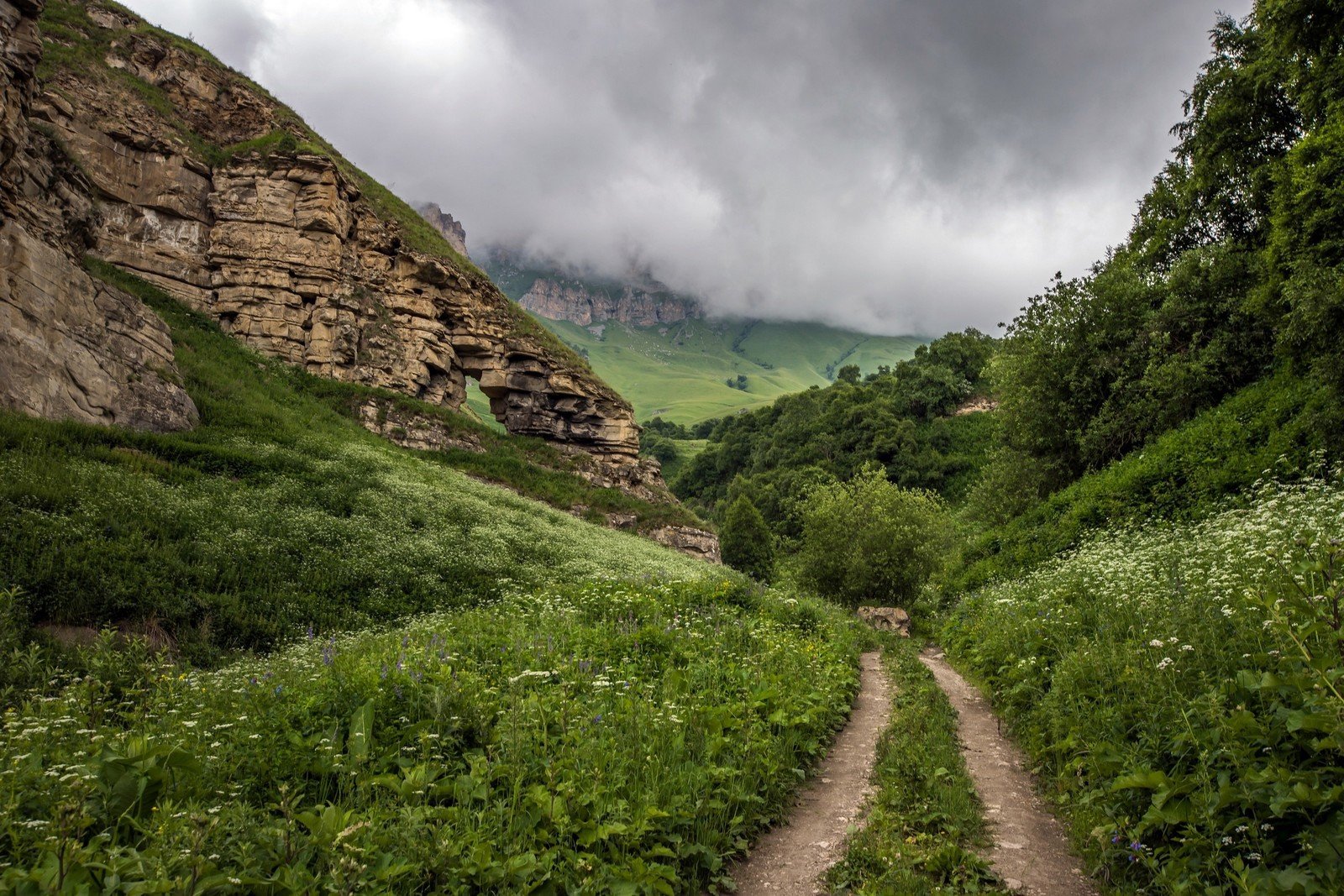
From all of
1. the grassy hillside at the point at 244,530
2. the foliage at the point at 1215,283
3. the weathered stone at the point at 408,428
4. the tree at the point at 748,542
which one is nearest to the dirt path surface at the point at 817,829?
the grassy hillside at the point at 244,530

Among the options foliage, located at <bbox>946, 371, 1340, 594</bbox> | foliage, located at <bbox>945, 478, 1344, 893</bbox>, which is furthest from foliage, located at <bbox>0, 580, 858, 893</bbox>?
foliage, located at <bbox>946, 371, 1340, 594</bbox>

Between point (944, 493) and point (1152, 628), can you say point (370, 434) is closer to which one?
point (1152, 628)

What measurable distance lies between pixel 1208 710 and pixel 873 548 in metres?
25.9

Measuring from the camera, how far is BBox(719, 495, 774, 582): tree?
58906 mm

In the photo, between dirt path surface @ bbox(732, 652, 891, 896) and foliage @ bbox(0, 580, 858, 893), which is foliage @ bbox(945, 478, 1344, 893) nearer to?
dirt path surface @ bbox(732, 652, 891, 896)

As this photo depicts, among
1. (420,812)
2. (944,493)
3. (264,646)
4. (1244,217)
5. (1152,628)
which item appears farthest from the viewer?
(944,493)

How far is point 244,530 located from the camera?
15.8m

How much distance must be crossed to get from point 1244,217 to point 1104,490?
1405cm

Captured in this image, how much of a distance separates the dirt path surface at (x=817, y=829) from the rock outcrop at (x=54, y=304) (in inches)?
859

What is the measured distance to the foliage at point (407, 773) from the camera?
3387 millimetres

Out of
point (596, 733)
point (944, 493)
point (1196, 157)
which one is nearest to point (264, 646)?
point (596, 733)

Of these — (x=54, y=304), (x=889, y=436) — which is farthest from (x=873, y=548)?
(x=889, y=436)

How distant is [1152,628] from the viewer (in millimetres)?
7066

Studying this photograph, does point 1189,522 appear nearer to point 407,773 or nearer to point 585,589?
point 585,589
